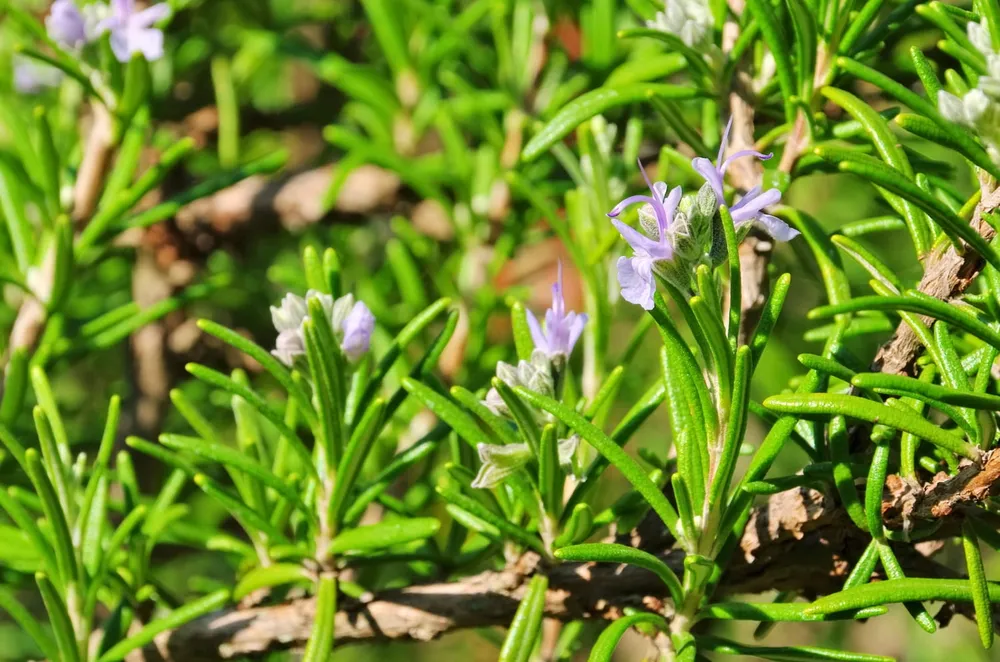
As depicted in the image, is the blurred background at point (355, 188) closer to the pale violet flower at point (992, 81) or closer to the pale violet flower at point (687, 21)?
the pale violet flower at point (687, 21)

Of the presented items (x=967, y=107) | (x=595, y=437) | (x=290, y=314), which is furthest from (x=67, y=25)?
A: (x=967, y=107)

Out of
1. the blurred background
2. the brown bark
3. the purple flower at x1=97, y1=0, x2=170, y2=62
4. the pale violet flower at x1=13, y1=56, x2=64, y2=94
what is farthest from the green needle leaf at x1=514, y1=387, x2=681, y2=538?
the pale violet flower at x1=13, y1=56, x2=64, y2=94

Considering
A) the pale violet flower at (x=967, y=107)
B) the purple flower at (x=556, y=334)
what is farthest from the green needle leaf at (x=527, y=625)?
the pale violet flower at (x=967, y=107)

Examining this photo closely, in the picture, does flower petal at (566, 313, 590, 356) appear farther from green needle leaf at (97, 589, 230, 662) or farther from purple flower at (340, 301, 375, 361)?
green needle leaf at (97, 589, 230, 662)

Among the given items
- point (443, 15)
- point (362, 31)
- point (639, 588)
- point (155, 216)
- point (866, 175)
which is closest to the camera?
point (866, 175)

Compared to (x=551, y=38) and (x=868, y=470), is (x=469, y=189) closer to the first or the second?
(x=551, y=38)

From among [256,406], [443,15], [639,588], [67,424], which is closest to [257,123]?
[443,15]

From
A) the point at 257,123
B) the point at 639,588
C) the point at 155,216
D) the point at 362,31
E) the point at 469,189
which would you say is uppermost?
the point at 362,31
